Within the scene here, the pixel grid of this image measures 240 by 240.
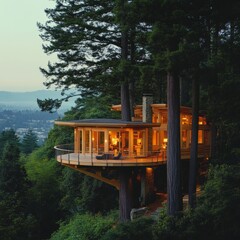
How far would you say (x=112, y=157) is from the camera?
62.1 feet

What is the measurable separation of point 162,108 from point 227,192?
830 centimetres

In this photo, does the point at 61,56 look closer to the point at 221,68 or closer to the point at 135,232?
the point at 221,68

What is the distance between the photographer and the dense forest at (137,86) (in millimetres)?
14555

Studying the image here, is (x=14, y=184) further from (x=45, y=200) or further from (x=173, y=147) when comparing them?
(x=173, y=147)

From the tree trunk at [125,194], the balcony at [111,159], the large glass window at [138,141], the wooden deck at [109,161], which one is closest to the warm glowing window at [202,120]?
the balcony at [111,159]

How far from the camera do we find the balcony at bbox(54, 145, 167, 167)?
18344mm

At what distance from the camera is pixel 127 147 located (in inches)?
795

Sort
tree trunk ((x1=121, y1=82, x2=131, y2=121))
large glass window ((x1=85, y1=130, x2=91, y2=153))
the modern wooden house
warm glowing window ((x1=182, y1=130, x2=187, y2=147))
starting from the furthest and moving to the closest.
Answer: warm glowing window ((x1=182, y1=130, x2=187, y2=147)), tree trunk ((x1=121, y1=82, x2=131, y2=121)), large glass window ((x1=85, y1=130, x2=91, y2=153)), the modern wooden house

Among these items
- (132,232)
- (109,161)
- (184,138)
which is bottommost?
(132,232)

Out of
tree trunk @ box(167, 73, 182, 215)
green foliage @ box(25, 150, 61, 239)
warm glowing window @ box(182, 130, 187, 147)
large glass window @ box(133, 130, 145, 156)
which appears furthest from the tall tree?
tree trunk @ box(167, 73, 182, 215)

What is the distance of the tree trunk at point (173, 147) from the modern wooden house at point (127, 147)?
2.46 metres

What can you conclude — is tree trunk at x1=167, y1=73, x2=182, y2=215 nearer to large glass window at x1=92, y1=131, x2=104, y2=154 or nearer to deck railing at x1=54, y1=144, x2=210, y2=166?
deck railing at x1=54, y1=144, x2=210, y2=166

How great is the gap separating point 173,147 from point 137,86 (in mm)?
13815

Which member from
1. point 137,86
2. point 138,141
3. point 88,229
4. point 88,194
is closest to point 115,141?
point 138,141
